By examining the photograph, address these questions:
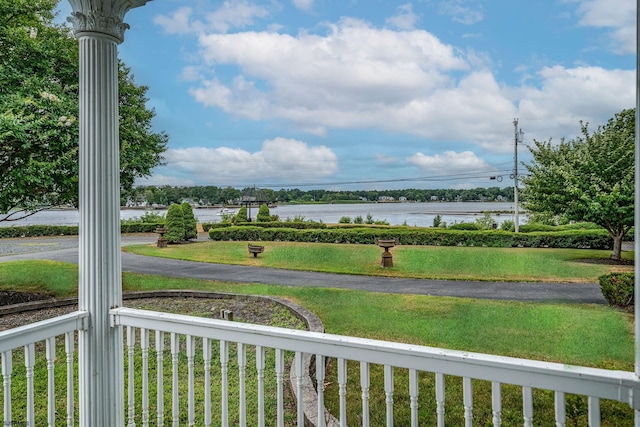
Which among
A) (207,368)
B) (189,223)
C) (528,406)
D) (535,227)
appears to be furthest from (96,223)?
(535,227)

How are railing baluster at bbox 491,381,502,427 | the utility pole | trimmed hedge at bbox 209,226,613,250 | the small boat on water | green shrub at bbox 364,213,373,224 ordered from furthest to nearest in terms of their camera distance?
the small boat on water, green shrub at bbox 364,213,373,224, the utility pole, trimmed hedge at bbox 209,226,613,250, railing baluster at bbox 491,381,502,427

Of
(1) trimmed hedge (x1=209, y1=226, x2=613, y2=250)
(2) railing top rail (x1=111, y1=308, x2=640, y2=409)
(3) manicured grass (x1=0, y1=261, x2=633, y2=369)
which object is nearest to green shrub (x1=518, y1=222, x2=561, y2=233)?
(1) trimmed hedge (x1=209, y1=226, x2=613, y2=250)

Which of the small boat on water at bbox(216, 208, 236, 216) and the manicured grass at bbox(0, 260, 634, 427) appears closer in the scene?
the manicured grass at bbox(0, 260, 634, 427)

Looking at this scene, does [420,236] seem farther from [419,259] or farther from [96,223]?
[96,223]

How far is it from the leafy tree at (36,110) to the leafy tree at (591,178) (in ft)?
8.33

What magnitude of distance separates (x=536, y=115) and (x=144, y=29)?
2.60 metres

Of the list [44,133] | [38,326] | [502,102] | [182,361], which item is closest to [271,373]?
[182,361]

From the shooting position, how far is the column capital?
68.4 inches

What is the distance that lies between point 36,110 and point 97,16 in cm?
105

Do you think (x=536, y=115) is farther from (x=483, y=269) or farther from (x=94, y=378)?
(x=94, y=378)

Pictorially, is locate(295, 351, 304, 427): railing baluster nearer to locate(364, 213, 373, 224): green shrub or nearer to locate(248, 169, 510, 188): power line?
locate(364, 213, 373, 224): green shrub

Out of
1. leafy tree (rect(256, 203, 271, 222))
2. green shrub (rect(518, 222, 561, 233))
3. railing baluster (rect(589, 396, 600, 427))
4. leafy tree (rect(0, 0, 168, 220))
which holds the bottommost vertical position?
railing baluster (rect(589, 396, 600, 427))

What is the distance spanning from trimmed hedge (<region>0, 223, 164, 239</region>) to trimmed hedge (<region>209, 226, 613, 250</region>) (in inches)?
17.2

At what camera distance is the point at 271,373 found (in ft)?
8.64
